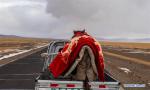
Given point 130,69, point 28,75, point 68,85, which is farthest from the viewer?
point 130,69

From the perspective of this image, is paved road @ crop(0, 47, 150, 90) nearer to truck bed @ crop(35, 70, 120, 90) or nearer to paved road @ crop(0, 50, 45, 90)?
paved road @ crop(0, 50, 45, 90)

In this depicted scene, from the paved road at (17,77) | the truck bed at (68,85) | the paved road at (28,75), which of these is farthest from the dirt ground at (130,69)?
the truck bed at (68,85)

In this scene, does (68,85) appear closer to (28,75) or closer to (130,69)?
(28,75)

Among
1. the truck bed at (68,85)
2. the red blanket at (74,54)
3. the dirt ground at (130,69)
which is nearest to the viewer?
the truck bed at (68,85)

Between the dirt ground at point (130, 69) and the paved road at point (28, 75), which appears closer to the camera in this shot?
the paved road at point (28, 75)

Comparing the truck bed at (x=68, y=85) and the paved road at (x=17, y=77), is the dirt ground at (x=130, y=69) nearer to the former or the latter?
the paved road at (x=17, y=77)

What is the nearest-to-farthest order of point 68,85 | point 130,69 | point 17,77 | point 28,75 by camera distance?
point 68,85 → point 17,77 → point 28,75 → point 130,69

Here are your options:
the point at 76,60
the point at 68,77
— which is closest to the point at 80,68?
the point at 76,60

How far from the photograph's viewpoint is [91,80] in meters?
7.67

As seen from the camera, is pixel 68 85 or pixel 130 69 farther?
pixel 130 69

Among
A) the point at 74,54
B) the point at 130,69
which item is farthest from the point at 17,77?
the point at 74,54

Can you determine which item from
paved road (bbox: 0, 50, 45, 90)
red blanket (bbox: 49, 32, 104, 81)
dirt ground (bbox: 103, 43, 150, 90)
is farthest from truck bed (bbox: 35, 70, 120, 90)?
dirt ground (bbox: 103, 43, 150, 90)

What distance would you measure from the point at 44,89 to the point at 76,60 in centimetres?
85

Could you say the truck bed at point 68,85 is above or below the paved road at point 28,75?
above
